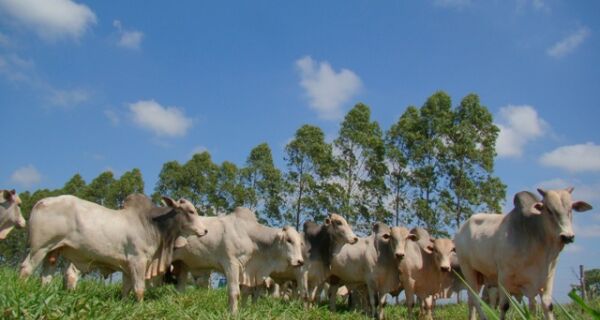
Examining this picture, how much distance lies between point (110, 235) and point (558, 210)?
23.8 ft

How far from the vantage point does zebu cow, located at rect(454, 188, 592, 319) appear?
7.61 m

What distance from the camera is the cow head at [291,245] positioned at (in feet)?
37.3

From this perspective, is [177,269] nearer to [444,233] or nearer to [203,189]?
[444,233]

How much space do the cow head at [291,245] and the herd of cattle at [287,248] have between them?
2 cm

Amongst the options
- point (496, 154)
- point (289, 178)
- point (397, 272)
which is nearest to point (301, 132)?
point (289, 178)

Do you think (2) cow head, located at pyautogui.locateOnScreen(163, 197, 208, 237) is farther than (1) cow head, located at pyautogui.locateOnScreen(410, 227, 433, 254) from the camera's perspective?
No

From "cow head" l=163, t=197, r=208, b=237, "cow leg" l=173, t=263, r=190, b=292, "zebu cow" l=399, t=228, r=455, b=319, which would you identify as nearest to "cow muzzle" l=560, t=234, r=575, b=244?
"zebu cow" l=399, t=228, r=455, b=319

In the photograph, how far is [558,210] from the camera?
7.55 m

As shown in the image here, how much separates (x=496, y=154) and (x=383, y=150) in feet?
16.7

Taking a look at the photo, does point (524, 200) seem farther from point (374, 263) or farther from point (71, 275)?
point (71, 275)

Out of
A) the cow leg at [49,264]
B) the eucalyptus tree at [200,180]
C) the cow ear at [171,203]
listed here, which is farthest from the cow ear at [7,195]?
the eucalyptus tree at [200,180]

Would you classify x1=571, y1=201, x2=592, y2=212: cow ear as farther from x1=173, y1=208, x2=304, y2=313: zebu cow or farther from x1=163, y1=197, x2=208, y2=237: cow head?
x1=163, y1=197, x2=208, y2=237: cow head

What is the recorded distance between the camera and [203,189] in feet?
96.7

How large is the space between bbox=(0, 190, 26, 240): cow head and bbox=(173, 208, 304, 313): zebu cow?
361 centimetres
